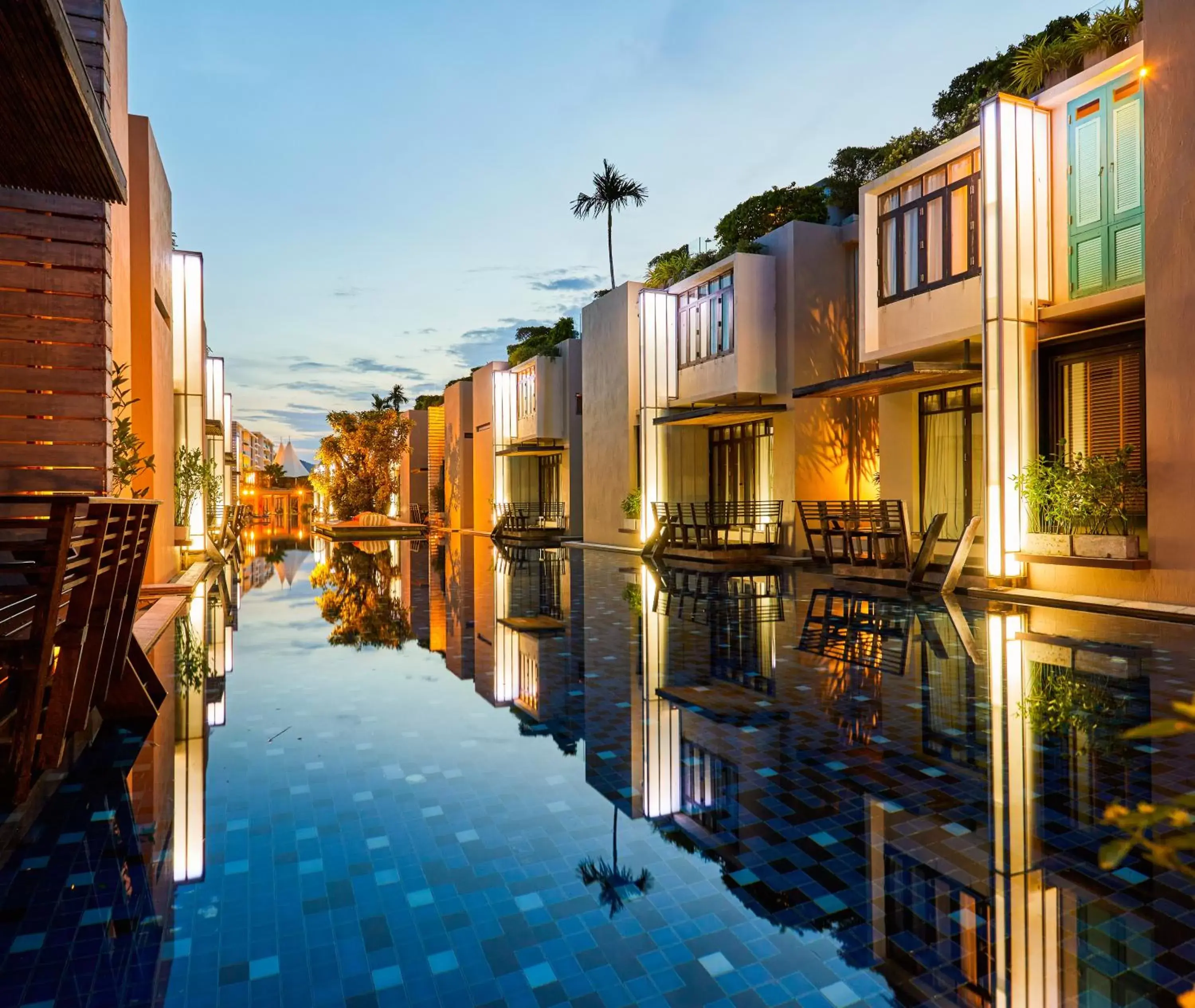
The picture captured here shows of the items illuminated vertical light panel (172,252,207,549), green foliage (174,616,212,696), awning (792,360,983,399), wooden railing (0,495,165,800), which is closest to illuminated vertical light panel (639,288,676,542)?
awning (792,360,983,399)

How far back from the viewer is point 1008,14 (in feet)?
87.8

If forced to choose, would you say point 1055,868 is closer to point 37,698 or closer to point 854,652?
point 37,698

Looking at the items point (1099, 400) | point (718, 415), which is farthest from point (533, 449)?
point (1099, 400)

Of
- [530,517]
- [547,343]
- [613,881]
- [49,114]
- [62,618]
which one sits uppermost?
[547,343]

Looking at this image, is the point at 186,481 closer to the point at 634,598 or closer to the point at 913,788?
the point at 634,598

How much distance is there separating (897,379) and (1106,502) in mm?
3682

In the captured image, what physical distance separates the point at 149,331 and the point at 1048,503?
1149 cm

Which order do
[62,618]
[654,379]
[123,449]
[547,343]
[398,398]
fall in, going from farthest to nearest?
[398,398], [547,343], [654,379], [123,449], [62,618]

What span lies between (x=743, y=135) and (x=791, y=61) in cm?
1286

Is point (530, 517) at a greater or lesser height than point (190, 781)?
greater

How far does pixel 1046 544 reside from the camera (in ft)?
32.8

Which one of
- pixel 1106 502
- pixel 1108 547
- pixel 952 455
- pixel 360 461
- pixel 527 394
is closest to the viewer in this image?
pixel 1108 547

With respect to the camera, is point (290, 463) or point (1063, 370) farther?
point (290, 463)

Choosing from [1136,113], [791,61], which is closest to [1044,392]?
[1136,113]
